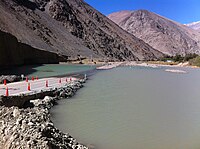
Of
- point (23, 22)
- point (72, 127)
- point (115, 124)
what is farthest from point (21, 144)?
point (23, 22)

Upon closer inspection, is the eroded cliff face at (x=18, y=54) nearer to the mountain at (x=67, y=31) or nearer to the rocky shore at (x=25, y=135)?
the mountain at (x=67, y=31)

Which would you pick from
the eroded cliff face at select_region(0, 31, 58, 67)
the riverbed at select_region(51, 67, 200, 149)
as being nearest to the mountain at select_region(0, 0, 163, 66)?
the eroded cliff face at select_region(0, 31, 58, 67)

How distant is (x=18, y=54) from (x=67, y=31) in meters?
56.2

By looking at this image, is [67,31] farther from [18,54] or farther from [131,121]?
[131,121]

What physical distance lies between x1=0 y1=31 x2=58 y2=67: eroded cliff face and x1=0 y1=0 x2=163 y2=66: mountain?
509cm

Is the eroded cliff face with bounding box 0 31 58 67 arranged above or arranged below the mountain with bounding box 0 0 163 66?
below

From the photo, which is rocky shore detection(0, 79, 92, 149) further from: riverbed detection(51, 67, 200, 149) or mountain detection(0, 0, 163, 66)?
mountain detection(0, 0, 163, 66)

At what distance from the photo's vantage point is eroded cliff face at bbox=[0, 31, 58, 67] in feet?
150

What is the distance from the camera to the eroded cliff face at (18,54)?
45.6m

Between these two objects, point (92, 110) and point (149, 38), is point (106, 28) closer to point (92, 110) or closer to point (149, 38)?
point (149, 38)

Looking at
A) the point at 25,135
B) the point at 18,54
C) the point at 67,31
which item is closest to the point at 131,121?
the point at 25,135

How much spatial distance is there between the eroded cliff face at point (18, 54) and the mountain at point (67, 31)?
5086 mm

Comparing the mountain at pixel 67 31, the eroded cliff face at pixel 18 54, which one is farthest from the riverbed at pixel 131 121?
the mountain at pixel 67 31

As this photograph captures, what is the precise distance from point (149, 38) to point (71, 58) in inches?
4470
